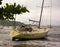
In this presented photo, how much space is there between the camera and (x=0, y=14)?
2586 centimetres

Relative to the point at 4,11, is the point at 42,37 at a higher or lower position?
lower

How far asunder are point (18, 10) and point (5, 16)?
3673 millimetres

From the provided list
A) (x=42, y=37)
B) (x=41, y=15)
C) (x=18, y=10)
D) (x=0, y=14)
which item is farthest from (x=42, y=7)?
(x=0, y=14)

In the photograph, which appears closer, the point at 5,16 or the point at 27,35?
the point at 5,16

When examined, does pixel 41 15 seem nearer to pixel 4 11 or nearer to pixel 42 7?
pixel 42 7

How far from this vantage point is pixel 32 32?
63.6 metres

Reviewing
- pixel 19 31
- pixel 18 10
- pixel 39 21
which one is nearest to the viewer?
pixel 18 10

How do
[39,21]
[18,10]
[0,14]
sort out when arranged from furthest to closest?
[39,21] < [18,10] < [0,14]

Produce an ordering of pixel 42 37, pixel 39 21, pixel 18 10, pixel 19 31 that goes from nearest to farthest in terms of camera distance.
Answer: pixel 18 10
pixel 19 31
pixel 42 37
pixel 39 21

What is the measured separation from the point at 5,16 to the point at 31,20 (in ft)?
150

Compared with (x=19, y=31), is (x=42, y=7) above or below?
above

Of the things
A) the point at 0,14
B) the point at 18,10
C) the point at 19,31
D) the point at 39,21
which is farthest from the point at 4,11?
the point at 39,21

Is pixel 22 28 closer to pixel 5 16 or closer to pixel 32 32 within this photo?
pixel 32 32

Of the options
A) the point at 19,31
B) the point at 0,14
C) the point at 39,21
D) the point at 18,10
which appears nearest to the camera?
the point at 0,14
